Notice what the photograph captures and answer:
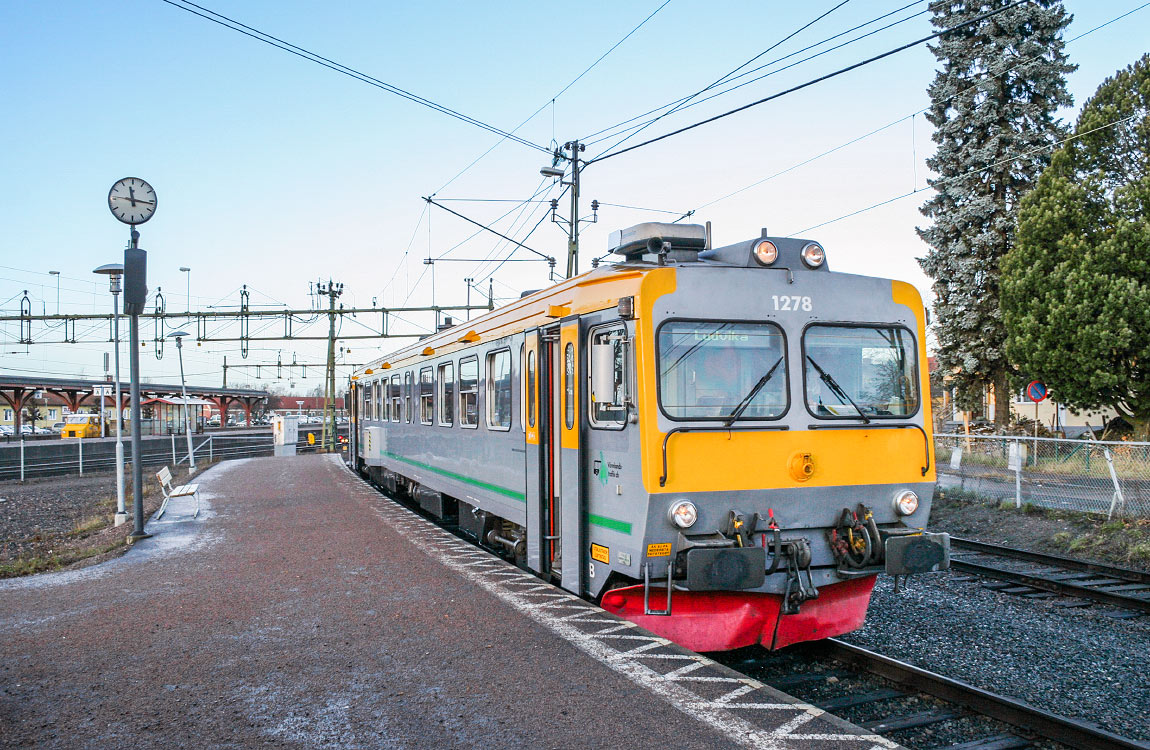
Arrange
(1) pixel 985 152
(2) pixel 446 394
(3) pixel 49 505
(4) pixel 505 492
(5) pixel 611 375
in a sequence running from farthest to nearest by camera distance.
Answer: (1) pixel 985 152
(3) pixel 49 505
(2) pixel 446 394
(4) pixel 505 492
(5) pixel 611 375

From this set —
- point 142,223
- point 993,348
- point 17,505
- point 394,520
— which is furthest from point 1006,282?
point 17,505

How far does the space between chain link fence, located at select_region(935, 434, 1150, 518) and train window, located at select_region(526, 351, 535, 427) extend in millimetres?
9383

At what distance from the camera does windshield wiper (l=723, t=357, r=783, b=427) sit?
6.21 metres

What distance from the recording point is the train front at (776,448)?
611 centimetres

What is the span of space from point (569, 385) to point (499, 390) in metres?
2.13

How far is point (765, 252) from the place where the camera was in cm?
667

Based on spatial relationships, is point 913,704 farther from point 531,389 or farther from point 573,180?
point 573,180

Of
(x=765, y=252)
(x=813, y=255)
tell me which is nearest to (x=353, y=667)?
(x=765, y=252)

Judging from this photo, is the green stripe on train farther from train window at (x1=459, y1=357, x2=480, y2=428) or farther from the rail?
the rail

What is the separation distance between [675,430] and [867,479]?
1728 millimetres

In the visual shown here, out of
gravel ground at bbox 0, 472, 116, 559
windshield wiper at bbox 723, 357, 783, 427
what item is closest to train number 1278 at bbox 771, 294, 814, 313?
windshield wiper at bbox 723, 357, 783, 427

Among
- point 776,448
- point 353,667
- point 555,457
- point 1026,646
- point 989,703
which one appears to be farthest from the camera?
point 555,457

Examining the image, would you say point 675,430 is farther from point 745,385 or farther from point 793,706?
point 793,706

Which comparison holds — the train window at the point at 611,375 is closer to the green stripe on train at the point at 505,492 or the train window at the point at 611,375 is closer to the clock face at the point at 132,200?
the green stripe on train at the point at 505,492
